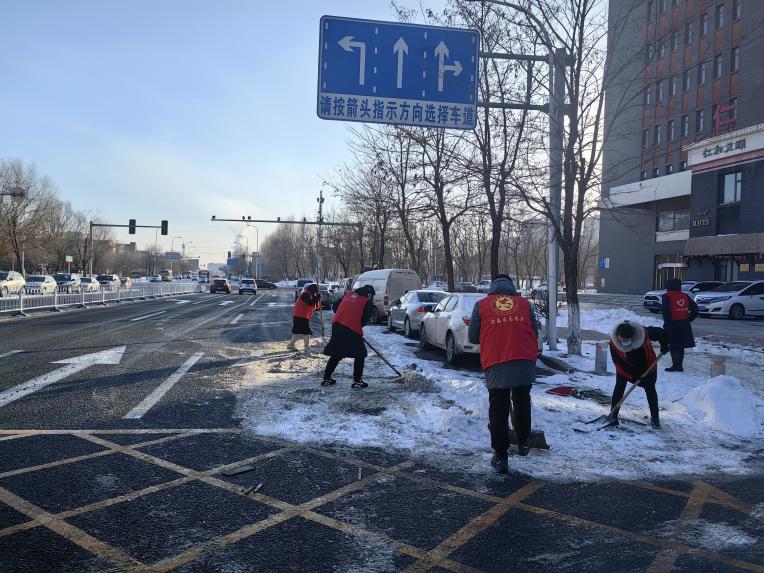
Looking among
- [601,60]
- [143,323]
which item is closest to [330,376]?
[601,60]

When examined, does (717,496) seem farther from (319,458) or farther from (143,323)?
(143,323)

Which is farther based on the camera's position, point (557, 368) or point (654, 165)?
point (654, 165)

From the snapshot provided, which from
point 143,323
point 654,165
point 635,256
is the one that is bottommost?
point 143,323

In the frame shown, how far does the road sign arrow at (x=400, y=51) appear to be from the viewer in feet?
31.8

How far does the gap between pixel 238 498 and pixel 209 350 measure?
28.2 feet

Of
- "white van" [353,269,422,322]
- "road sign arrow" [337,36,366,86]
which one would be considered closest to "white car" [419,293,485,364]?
"road sign arrow" [337,36,366,86]

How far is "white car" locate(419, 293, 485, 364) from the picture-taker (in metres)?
11.0

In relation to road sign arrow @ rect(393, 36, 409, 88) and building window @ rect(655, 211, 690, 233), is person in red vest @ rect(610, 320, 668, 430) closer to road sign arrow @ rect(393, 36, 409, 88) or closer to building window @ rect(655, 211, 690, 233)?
road sign arrow @ rect(393, 36, 409, 88)

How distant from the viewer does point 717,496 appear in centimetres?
451

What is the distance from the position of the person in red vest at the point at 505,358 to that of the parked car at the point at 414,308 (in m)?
9.48

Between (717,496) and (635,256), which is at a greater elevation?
(635,256)

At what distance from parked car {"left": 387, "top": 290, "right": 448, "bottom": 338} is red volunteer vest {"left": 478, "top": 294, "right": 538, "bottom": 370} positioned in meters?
9.53

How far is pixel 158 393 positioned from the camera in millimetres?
7785

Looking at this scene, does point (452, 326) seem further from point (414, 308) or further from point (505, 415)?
point (505, 415)
